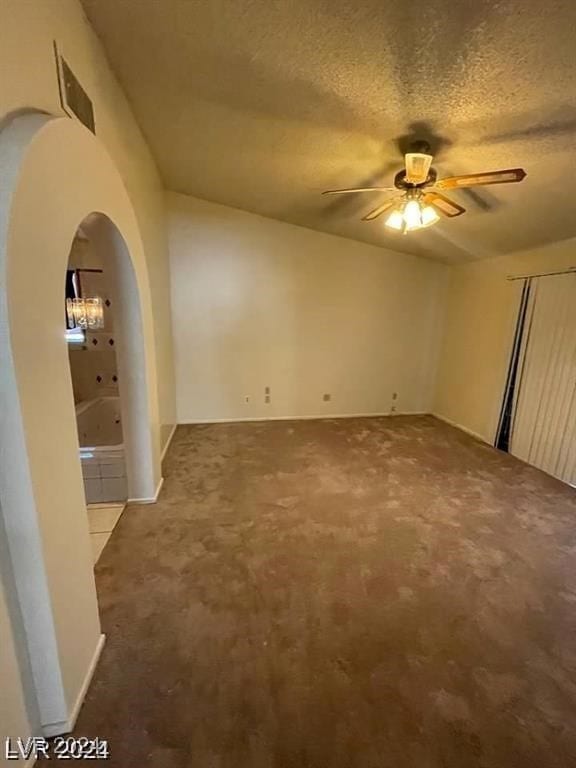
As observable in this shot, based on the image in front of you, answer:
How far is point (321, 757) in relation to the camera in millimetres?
1244

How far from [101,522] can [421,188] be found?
3127mm

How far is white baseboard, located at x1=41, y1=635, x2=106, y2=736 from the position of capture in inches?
50.1

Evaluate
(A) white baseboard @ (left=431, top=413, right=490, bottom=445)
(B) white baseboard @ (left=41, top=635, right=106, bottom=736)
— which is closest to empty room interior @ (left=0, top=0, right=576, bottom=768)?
(B) white baseboard @ (left=41, top=635, right=106, bottom=736)

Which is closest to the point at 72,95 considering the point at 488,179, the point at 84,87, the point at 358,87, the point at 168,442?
the point at 84,87

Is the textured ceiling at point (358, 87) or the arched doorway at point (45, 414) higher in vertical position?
the textured ceiling at point (358, 87)

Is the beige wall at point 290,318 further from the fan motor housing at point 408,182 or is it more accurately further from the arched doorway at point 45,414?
the arched doorway at point 45,414

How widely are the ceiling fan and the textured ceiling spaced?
190mm

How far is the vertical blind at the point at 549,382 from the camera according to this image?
332cm

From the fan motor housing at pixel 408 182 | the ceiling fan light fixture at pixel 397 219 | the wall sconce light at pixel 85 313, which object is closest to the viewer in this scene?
the fan motor housing at pixel 408 182

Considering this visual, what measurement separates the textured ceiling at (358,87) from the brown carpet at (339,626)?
247cm

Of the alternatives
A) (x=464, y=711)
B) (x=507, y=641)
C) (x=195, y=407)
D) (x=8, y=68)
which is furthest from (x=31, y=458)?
Result: (x=195, y=407)

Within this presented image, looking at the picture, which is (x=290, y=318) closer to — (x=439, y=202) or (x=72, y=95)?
(x=439, y=202)

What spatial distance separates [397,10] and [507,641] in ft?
8.92

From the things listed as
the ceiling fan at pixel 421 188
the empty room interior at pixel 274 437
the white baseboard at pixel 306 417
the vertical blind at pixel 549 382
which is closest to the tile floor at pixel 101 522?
the empty room interior at pixel 274 437
